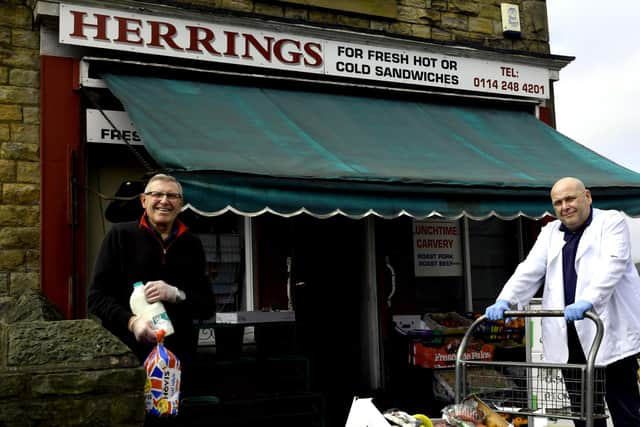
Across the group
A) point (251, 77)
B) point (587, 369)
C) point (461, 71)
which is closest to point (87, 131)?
point (251, 77)

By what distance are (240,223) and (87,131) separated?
1.95 m

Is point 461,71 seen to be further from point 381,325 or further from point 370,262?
point 381,325

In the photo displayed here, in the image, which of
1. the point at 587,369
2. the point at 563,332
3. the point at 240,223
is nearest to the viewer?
the point at 587,369

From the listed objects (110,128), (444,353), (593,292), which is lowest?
(444,353)

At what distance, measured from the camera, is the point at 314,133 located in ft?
26.4

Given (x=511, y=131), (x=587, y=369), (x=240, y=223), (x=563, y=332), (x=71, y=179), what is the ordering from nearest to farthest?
(x=587, y=369), (x=563, y=332), (x=71, y=179), (x=240, y=223), (x=511, y=131)

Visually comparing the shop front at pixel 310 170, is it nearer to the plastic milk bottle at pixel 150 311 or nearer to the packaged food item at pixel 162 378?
the plastic milk bottle at pixel 150 311

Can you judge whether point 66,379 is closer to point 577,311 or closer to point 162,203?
point 162,203

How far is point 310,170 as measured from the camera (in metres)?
6.95

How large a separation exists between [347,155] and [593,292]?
11.9ft

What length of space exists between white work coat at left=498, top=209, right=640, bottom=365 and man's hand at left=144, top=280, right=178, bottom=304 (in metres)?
1.94

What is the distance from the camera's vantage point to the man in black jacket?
4324 millimetres

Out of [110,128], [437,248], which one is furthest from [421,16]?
[110,128]

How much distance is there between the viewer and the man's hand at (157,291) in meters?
4.23
